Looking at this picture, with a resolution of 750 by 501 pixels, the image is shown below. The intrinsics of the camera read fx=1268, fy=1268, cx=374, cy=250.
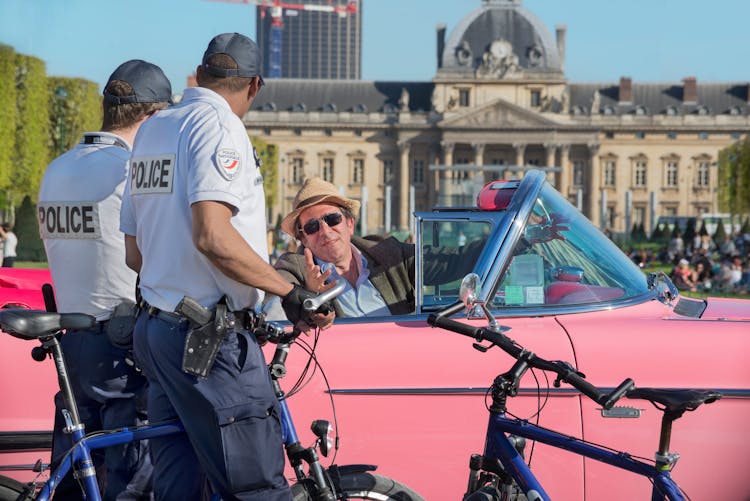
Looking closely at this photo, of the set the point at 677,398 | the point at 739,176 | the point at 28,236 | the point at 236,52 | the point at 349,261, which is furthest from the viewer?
the point at 739,176

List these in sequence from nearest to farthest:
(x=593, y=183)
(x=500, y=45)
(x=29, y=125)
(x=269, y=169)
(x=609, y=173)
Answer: (x=29, y=125) < (x=269, y=169) < (x=500, y=45) < (x=593, y=183) < (x=609, y=173)

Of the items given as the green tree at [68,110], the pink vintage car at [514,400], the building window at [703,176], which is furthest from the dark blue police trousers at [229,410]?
the building window at [703,176]

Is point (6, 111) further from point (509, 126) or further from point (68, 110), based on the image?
point (509, 126)

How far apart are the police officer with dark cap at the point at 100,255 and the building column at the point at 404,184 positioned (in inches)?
3459

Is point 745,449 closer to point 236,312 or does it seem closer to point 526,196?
point 526,196

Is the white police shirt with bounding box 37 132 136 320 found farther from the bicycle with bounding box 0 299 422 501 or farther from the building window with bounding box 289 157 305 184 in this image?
the building window with bounding box 289 157 305 184

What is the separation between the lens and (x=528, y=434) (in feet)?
10.2

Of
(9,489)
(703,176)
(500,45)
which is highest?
(500,45)

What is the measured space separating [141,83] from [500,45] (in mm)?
89517

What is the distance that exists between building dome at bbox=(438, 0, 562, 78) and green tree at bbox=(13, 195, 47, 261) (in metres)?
61.5

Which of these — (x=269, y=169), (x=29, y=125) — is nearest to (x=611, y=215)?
(x=269, y=169)

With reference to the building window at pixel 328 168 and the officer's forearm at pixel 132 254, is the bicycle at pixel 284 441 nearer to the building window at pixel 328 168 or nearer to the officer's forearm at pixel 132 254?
the officer's forearm at pixel 132 254

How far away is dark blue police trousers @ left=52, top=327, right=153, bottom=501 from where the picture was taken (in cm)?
340

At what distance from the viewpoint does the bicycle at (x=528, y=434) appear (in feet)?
9.25
